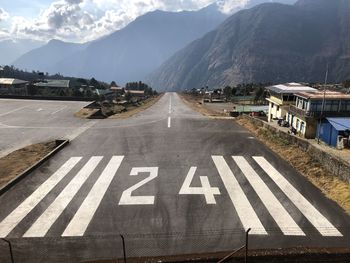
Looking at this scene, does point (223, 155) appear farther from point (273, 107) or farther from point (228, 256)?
point (273, 107)

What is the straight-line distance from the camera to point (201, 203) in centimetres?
1834

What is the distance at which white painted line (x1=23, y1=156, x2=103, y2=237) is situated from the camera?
615 inches

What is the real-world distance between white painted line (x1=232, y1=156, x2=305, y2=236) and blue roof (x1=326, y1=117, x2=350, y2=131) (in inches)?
534

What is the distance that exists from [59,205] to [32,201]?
1642 millimetres

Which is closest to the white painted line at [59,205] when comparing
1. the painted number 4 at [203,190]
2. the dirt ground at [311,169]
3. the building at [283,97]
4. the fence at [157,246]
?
the fence at [157,246]

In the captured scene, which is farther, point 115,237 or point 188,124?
point 188,124

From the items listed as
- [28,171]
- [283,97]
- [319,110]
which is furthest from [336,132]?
[28,171]

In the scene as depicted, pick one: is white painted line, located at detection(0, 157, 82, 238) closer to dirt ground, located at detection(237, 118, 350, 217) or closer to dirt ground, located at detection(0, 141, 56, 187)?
dirt ground, located at detection(0, 141, 56, 187)

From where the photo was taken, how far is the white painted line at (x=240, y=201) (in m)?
16.0

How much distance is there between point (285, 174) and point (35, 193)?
1531cm

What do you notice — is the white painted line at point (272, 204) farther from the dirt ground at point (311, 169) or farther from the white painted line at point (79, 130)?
the white painted line at point (79, 130)

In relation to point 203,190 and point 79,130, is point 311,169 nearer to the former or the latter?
point 203,190

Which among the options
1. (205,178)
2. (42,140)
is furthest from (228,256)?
(42,140)

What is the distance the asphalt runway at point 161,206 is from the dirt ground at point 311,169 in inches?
21.6
